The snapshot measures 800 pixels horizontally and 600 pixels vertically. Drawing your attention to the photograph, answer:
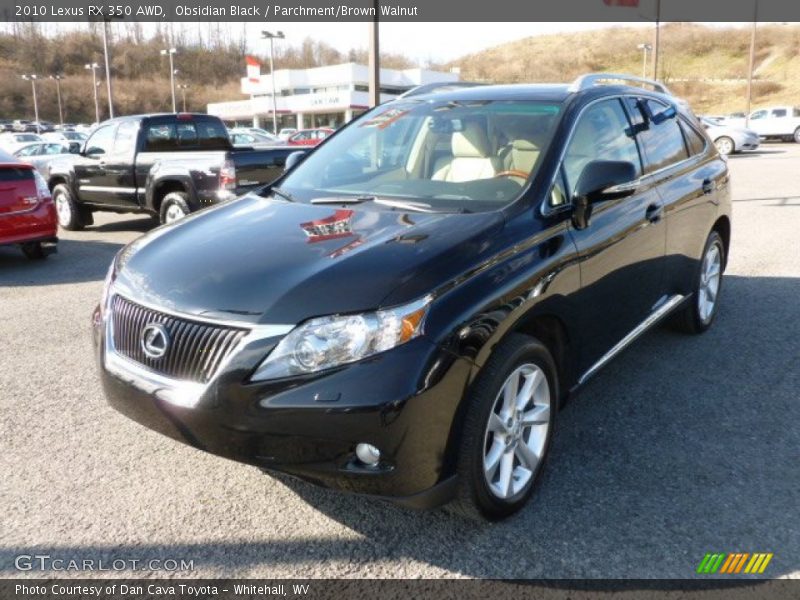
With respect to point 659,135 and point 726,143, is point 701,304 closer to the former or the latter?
point 659,135

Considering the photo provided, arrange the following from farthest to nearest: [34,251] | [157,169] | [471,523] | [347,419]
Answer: [157,169] < [34,251] < [471,523] < [347,419]

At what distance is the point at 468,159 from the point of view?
3.90m

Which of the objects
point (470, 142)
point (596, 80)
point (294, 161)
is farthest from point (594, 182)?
point (294, 161)

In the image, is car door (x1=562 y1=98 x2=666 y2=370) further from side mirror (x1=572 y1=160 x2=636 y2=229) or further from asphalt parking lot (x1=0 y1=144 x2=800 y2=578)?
asphalt parking lot (x1=0 y1=144 x2=800 y2=578)

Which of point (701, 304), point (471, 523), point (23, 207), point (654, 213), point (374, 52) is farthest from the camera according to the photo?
point (374, 52)

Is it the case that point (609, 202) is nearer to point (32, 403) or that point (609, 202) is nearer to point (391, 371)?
point (391, 371)

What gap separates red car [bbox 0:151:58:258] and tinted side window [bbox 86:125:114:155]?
248cm

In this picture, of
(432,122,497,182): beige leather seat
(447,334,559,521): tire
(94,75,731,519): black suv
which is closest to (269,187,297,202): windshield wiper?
(94,75,731,519): black suv

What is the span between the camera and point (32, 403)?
4.25 meters

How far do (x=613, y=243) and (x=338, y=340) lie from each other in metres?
1.82

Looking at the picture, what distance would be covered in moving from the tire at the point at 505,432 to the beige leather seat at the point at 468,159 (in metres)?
1.14

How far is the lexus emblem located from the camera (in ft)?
9.05

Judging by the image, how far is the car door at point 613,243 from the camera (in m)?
3.52
